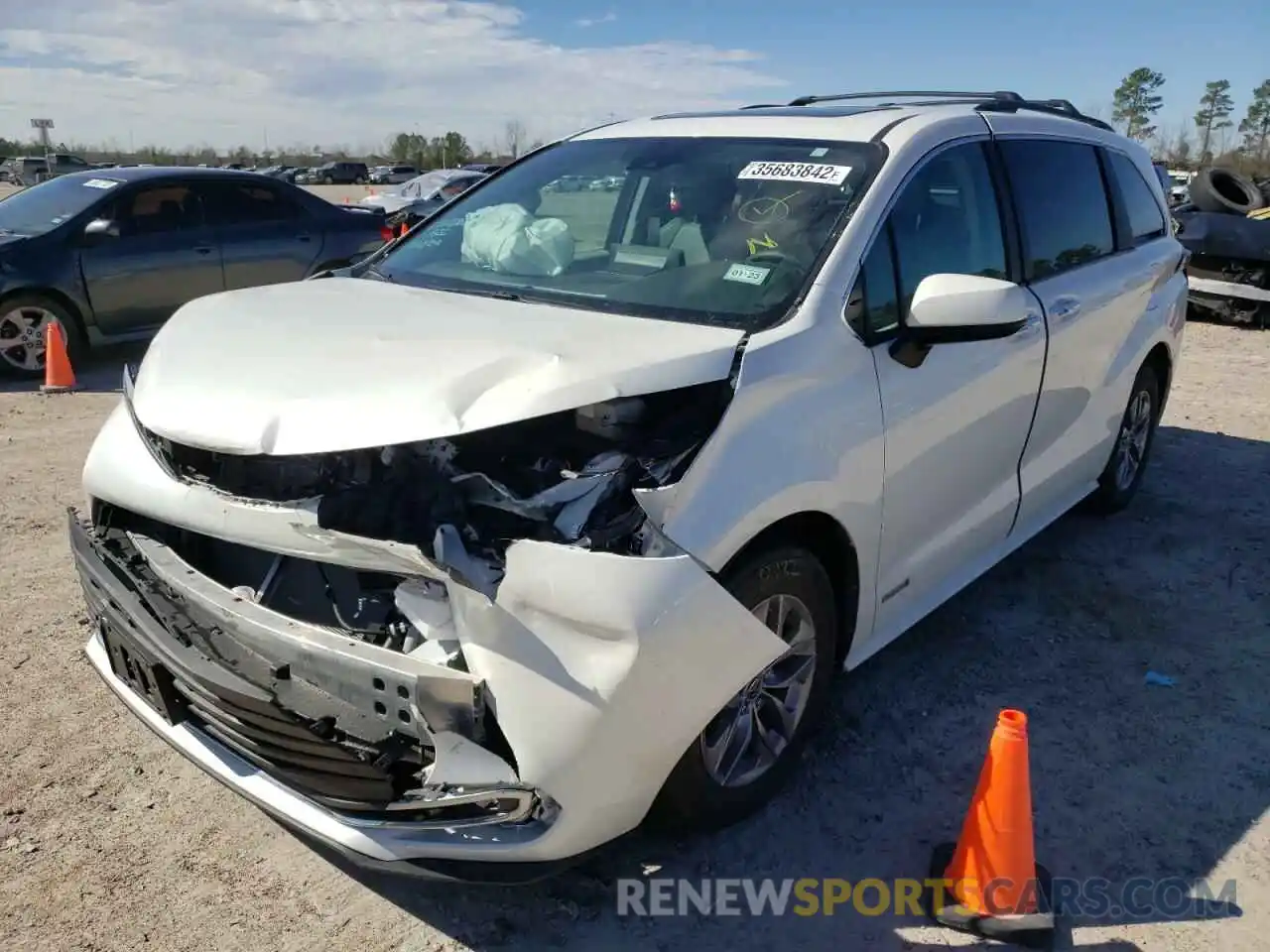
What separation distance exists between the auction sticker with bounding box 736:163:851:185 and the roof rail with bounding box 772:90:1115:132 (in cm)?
113

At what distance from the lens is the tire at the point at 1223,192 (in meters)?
13.0

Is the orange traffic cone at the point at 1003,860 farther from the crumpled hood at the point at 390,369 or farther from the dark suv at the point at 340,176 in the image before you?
the dark suv at the point at 340,176

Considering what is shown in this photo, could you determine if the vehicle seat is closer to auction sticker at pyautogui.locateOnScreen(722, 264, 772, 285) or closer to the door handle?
auction sticker at pyautogui.locateOnScreen(722, 264, 772, 285)

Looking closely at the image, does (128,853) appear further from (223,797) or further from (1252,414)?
(1252,414)

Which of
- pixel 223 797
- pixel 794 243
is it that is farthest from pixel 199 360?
pixel 794 243

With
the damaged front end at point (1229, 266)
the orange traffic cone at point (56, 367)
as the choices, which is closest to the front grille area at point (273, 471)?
the orange traffic cone at point (56, 367)

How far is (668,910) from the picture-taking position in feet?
8.97

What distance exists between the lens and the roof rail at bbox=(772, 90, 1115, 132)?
4.32 m

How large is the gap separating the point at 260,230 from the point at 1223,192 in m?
11.8

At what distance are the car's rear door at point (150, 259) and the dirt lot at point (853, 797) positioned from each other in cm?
401

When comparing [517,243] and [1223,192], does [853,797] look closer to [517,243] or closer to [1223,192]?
[517,243]

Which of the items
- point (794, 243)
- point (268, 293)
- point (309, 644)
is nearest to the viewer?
point (309, 644)

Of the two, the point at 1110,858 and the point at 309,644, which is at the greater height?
the point at 309,644

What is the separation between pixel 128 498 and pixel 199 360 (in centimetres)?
42
